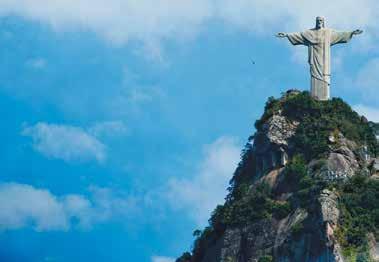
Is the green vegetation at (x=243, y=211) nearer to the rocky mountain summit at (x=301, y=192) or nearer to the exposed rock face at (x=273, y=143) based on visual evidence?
the rocky mountain summit at (x=301, y=192)

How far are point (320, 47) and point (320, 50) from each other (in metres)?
0.14

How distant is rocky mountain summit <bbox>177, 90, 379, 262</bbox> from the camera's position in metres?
54.5

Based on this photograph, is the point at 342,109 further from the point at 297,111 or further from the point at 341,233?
the point at 341,233

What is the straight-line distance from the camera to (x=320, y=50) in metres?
63.4

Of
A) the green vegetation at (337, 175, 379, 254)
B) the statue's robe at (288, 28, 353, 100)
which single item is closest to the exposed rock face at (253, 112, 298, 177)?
the statue's robe at (288, 28, 353, 100)

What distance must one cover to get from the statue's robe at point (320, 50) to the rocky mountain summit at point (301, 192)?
3.01 ft

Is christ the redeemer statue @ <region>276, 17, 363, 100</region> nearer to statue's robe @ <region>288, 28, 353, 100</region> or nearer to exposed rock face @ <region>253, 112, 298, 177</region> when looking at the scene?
statue's robe @ <region>288, 28, 353, 100</region>

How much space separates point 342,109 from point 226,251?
9.31 m

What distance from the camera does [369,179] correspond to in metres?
58.2

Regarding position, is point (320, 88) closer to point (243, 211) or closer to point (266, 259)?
point (243, 211)

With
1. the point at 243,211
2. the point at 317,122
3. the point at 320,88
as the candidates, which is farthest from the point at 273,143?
the point at 320,88

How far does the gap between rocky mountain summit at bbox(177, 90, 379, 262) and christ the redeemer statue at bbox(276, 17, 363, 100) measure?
94cm

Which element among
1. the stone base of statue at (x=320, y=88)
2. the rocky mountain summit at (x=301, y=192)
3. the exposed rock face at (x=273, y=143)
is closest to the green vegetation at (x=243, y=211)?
the rocky mountain summit at (x=301, y=192)

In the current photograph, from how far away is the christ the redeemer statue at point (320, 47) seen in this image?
6300 cm
